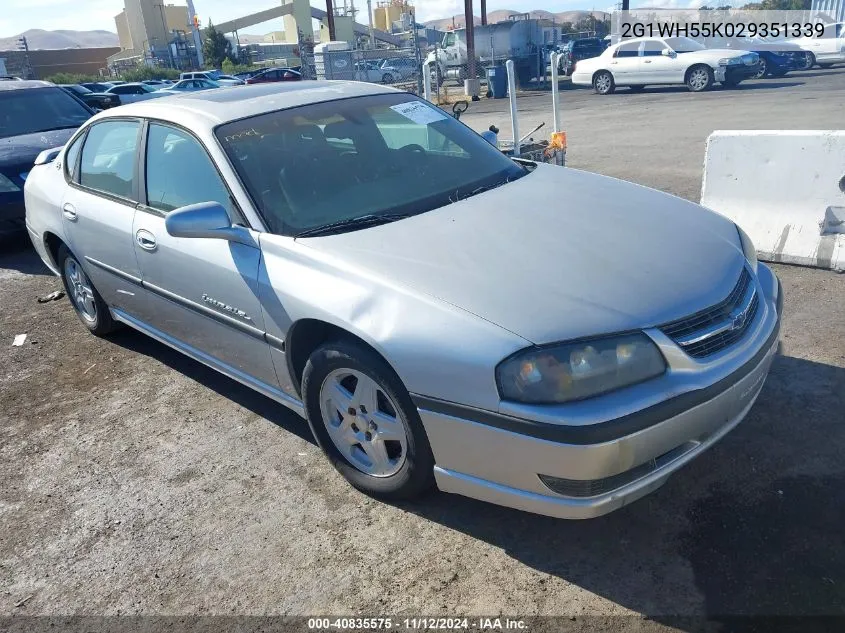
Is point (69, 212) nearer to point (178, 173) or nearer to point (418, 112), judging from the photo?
point (178, 173)

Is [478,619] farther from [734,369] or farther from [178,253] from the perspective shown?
[178,253]

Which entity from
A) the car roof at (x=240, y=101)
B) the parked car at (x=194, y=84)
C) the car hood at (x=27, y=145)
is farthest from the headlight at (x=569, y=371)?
→ the parked car at (x=194, y=84)

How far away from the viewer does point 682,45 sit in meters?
21.4

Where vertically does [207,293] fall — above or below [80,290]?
above

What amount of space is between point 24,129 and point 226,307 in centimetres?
602

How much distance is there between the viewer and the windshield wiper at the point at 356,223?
9.86 feet

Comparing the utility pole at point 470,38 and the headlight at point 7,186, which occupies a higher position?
the utility pole at point 470,38

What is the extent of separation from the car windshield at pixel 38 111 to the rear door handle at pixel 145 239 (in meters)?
5.05

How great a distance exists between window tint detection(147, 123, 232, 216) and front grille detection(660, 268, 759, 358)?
200 centimetres

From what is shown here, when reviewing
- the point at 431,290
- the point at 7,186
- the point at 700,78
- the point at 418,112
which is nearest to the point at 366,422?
the point at 431,290

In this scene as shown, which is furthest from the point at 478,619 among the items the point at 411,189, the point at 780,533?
the point at 411,189

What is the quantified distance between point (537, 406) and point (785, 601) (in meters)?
1.01

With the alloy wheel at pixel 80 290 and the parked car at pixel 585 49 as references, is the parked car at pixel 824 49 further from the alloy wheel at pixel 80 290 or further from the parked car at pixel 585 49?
the alloy wheel at pixel 80 290

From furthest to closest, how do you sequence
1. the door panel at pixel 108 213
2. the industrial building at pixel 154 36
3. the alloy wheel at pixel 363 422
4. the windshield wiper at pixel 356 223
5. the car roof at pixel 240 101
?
the industrial building at pixel 154 36 → the door panel at pixel 108 213 → the car roof at pixel 240 101 → the windshield wiper at pixel 356 223 → the alloy wheel at pixel 363 422
